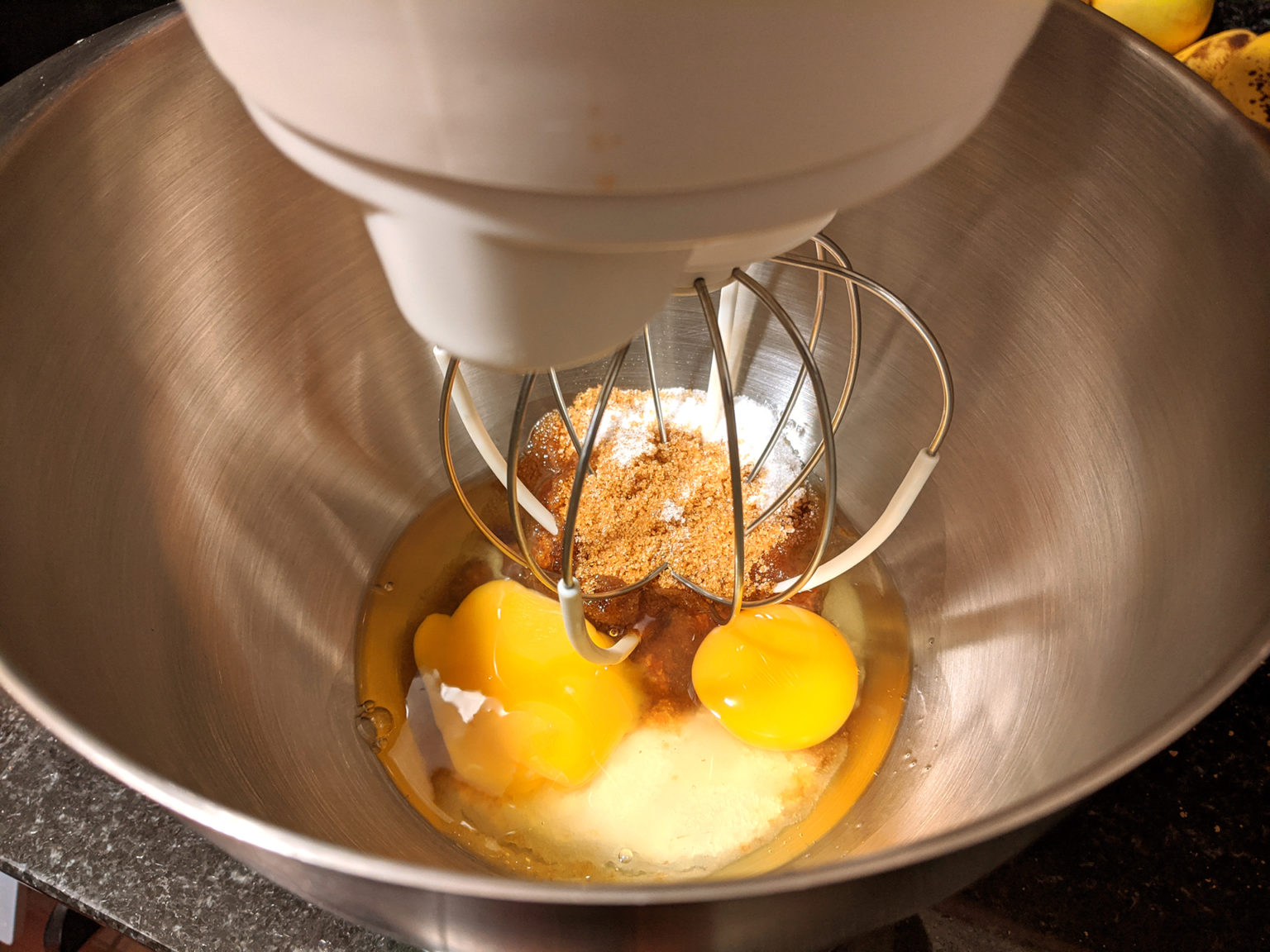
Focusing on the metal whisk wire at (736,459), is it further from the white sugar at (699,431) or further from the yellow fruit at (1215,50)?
the yellow fruit at (1215,50)

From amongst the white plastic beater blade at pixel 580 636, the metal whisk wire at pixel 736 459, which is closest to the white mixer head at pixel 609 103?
the metal whisk wire at pixel 736 459

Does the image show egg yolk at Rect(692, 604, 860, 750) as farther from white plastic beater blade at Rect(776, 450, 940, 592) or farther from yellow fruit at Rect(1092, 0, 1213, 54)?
yellow fruit at Rect(1092, 0, 1213, 54)

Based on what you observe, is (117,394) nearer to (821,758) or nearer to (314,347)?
(314,347)

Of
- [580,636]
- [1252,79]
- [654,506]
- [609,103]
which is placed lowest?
[654,506]

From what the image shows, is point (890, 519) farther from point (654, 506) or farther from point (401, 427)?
point (401, 427)

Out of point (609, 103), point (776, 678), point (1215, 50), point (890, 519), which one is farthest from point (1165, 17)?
point (609, 103)

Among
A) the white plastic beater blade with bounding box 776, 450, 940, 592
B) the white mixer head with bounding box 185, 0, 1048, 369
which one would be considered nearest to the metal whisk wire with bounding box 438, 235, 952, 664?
the white plastic beater blade with bounding box 776, 450, 940, 592
